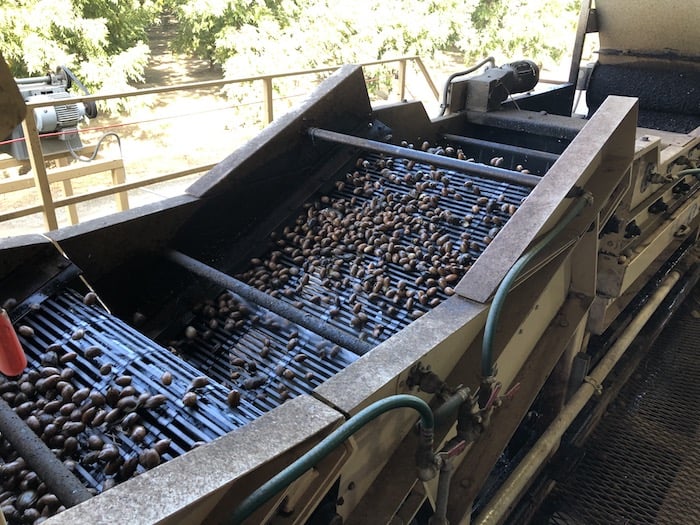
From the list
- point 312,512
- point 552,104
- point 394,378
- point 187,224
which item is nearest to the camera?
point 312,512

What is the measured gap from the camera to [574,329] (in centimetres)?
242

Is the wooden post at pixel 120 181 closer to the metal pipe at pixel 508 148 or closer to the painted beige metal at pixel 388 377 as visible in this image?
the metal pipe at pixel 508 148

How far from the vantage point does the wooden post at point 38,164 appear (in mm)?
4227

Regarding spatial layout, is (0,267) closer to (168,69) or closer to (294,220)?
(294,220)

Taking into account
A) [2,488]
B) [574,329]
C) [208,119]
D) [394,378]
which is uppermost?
[394,378]

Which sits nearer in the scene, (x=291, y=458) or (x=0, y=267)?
(x=291, y=458)

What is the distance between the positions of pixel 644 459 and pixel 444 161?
1777mm

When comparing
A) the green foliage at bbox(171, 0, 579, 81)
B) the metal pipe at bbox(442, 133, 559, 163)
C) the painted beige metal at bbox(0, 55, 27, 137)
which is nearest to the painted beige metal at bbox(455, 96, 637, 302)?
the metal pipe at bbox(442, 133, 559, 163)

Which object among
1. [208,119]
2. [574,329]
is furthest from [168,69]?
[574,329]

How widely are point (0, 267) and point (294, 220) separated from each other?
1379 mm

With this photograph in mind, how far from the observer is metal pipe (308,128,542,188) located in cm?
265

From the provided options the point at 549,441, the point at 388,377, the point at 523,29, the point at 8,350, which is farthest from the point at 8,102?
the point at 523,29

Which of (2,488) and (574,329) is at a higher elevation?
(2,488)

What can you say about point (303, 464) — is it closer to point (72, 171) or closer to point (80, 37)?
point (72, 171)
